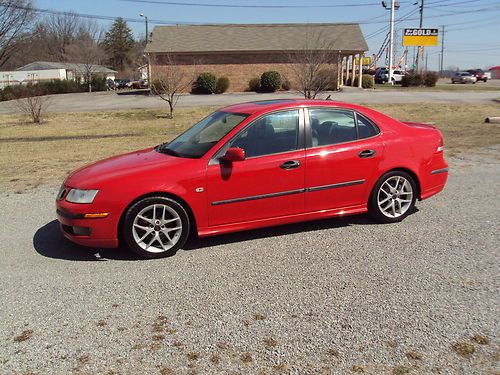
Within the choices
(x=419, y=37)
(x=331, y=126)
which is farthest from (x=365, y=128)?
(x=419, y=37)

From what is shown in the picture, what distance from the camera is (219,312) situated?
11.3ft

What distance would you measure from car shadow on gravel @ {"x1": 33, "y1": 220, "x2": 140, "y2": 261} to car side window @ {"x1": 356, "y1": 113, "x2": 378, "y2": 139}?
2.85m

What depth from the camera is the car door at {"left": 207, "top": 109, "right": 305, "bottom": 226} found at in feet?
15.3

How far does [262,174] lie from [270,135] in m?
0.47

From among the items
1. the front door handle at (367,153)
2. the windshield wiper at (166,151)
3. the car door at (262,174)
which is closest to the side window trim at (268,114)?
the car door at (262,174)

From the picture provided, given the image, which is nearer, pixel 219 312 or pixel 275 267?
pixel 219 312

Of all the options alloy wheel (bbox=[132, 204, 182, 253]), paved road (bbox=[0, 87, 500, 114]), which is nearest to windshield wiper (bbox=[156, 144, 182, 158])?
alloy wheel (bbox=[132, 204, 182, 253])

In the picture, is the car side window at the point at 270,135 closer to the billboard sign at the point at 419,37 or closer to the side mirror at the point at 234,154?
the side mirror at the point at 234,154

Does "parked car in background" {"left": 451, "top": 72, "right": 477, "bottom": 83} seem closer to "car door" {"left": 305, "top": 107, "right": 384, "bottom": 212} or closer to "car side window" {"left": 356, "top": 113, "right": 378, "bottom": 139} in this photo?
"car side window" {"left": 356, "top": 113, "right": 378, "bottom": 139}

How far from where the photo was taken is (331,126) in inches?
204

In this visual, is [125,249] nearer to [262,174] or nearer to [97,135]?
[262,174]

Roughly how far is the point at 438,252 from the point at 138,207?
2955 mm

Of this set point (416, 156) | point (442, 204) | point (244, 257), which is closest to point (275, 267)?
point (244, 257)

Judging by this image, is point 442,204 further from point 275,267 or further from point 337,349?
point 337,349
